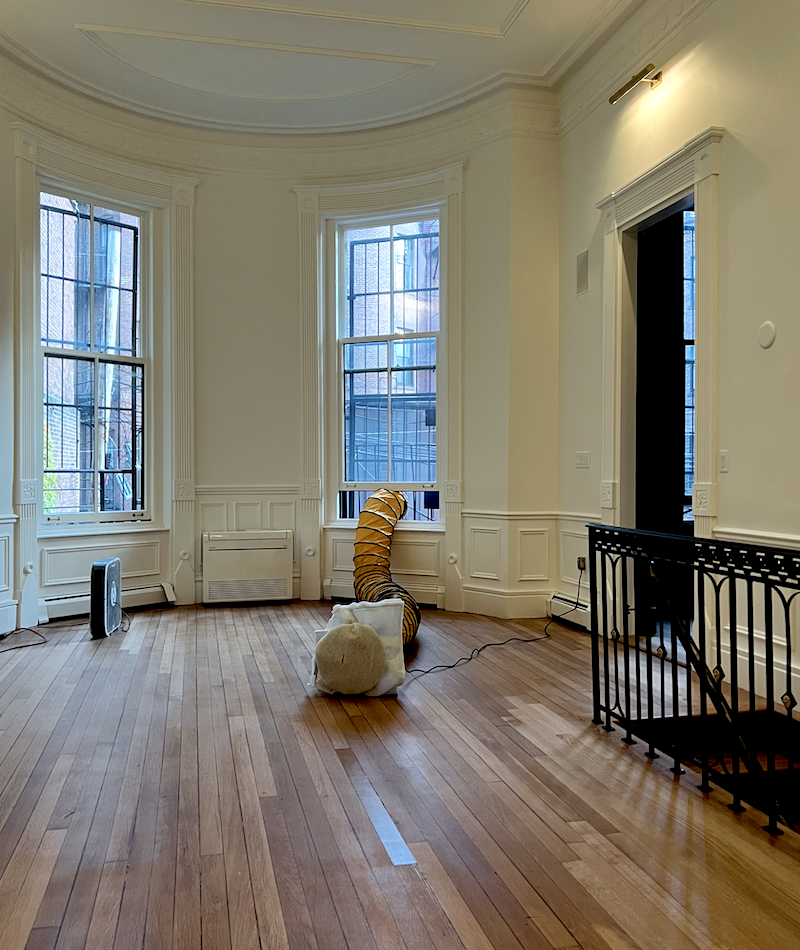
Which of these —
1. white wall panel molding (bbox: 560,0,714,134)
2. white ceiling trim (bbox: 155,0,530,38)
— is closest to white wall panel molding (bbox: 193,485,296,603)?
white ceiling trim (bbox: 155,0,530,38)

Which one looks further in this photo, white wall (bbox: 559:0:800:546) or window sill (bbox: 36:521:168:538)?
window sill (bbox: 36:521:168:538)

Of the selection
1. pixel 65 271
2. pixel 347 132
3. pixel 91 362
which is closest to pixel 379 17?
pixel 347 132

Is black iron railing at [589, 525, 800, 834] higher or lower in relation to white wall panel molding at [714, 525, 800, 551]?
lower

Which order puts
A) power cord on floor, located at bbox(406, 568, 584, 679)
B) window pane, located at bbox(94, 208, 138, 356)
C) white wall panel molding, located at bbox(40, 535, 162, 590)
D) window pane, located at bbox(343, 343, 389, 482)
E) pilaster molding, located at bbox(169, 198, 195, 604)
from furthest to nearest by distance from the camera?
1. window pane, located at bbox(343, 343, 389, 482)
2. pilaster molding, located at bbox(169, 198, 195, 604)
3. window pane, located at bbox(94, 208, 138, 356)
4. white wall panel molding, located at bbox(40, 535, 162, 590)
5. power cord on floor, located at bbox(406, 568, 584, 679)

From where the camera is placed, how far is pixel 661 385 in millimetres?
5797

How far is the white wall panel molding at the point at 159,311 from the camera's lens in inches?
243

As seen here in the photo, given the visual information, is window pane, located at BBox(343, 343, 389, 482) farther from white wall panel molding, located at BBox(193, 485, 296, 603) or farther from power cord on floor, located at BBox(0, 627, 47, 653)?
power cord on floor, located at BBox(0, 627, 47, 653)

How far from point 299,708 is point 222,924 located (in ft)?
6.59

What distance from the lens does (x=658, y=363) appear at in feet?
19.0

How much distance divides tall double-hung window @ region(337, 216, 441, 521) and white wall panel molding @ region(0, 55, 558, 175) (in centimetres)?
59

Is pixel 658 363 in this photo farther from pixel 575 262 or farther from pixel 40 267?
pixel 40 267

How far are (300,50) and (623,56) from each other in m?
2.38

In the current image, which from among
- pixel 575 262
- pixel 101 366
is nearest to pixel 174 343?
pixel 101 366

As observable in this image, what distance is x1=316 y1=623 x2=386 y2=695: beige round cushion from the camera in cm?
417
